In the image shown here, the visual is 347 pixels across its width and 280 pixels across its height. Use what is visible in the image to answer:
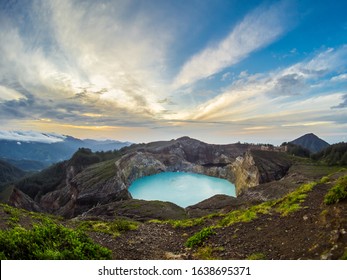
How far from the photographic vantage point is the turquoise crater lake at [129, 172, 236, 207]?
406ft

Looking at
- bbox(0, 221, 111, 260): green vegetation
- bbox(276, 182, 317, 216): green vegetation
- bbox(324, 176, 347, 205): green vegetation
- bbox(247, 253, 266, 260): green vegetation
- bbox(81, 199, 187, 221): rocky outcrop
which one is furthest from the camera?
bbox(81, 199, 187, 221): rocky outcrop

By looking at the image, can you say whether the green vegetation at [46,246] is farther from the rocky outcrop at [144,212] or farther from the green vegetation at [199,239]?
the rocky outcrop at [144,212]

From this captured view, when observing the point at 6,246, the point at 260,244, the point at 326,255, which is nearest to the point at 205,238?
the point at 260,244

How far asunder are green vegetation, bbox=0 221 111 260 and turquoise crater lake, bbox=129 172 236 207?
10298 centimetres

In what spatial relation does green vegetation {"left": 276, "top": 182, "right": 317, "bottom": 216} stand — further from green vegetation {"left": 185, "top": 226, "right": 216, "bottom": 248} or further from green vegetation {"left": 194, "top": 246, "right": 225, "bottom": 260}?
green vegetation {"left": 194, "top": 246, "right": 225, "bottom": 260}

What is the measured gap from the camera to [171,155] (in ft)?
631

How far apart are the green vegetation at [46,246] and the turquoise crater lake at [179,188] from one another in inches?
4054

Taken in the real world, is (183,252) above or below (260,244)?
below

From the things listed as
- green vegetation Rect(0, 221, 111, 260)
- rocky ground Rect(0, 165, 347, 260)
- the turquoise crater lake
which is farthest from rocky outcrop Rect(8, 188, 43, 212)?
green vegetation Rect(0, 221, 111, 260)

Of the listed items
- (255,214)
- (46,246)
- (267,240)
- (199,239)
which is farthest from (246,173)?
(46,246)

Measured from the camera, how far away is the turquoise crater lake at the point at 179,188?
406 ft

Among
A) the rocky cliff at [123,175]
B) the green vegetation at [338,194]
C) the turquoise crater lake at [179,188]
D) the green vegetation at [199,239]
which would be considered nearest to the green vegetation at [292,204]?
the green vegetation at [338,194]
